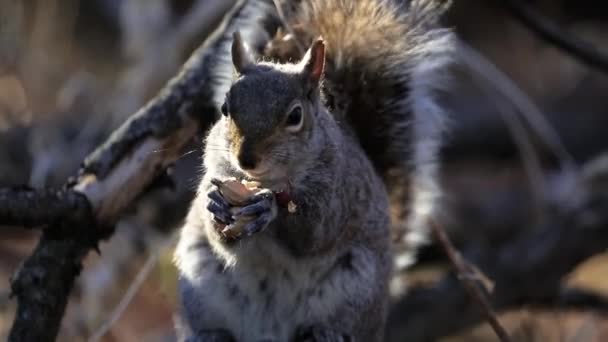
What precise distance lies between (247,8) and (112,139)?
1.32 feet

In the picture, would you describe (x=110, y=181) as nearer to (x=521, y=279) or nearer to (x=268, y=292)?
(x=268, y=292)

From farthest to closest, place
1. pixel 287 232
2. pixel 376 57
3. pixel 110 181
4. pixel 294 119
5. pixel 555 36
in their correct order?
pixel 555 36
pixel 376 57
pixel 110 181
pixel 287 232
pixel 294 119

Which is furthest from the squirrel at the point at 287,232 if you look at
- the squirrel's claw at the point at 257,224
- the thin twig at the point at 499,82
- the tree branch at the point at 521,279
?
the thin twig at the point at 499,82

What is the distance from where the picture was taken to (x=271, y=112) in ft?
5.27

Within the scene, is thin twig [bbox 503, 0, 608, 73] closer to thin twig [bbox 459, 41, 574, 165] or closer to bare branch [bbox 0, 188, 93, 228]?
thin twig [bbox 459, 41, 574, 165]

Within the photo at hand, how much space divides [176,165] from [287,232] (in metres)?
0.80

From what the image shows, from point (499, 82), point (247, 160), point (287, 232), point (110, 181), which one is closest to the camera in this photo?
point (247, 160)

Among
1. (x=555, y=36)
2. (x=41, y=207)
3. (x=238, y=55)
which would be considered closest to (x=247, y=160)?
(x=238, y=55)

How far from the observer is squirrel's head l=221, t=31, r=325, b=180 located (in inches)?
62.4

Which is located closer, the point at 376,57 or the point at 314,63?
the point at 314,63

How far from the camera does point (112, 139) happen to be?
2.01m

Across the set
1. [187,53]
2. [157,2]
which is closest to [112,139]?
[157,2]

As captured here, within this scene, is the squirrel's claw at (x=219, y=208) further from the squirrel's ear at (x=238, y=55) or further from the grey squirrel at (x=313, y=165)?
the squirrel's ear at (x=238, y=55)

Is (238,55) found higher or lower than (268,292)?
higher
